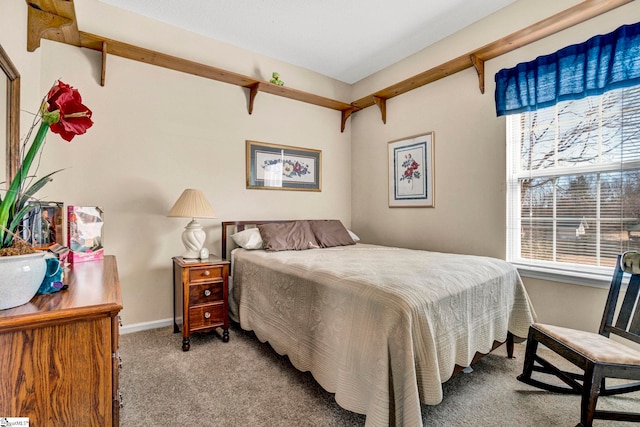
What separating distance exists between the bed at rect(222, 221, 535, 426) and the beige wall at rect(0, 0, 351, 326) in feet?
3.14

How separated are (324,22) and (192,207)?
204 centimetres

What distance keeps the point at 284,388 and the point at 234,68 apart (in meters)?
2.97

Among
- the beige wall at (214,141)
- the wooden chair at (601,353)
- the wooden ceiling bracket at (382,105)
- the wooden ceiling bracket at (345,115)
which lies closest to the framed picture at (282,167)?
the beige wall at (214,141)

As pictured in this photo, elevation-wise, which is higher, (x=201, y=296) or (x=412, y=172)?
(x=412, y=172)

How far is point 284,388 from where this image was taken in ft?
5.98

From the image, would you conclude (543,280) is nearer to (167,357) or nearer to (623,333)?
(623,333)

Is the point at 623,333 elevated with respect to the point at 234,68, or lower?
lower

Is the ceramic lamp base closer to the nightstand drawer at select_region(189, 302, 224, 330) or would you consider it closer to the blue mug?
the nightstand drawer at select_region(189, 302, 224, 330)

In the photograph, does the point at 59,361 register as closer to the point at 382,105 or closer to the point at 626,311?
the point at 626,311

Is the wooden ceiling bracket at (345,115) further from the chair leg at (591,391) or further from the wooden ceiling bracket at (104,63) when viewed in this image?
the chair leg at (591,391)

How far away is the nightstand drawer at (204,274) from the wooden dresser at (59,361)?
1.45 m

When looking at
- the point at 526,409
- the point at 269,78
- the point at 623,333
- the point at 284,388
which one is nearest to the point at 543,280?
the point at 623,333

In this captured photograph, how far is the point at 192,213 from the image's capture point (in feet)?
8.05

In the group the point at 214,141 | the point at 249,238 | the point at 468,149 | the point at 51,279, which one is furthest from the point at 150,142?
the point at 468,149
